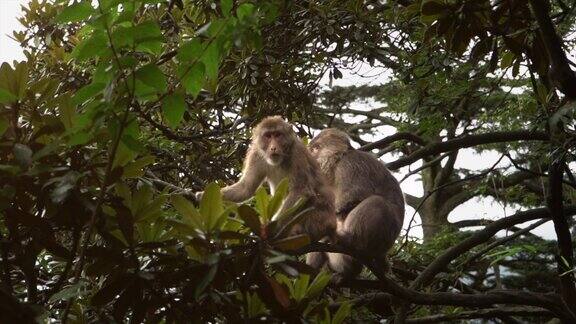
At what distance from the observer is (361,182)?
5664mm

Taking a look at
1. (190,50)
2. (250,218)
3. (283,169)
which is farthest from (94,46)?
(283,169)

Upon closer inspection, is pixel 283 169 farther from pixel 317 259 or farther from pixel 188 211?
pixel 188 211

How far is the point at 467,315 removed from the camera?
5.14 m

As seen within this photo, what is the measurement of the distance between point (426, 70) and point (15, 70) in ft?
12.9

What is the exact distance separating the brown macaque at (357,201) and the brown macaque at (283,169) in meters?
0.29

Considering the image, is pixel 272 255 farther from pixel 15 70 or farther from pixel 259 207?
pixel 15 70

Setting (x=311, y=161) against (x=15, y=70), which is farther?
(x=311, y=161)

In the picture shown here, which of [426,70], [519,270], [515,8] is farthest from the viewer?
[519,270]

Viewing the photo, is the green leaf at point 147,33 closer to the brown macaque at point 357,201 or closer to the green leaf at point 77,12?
the green leaf at point 77,12

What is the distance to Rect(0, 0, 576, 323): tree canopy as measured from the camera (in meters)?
1.93

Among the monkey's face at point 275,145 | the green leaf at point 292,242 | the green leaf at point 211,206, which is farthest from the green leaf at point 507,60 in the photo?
the green leaf at point 211,206

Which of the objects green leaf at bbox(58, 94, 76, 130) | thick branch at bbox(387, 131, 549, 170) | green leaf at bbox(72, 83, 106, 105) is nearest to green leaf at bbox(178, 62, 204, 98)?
green leaf at bbox(72, 83, 106, 105)

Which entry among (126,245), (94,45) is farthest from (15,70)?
(126,245)

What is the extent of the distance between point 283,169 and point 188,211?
3018 millimetres
